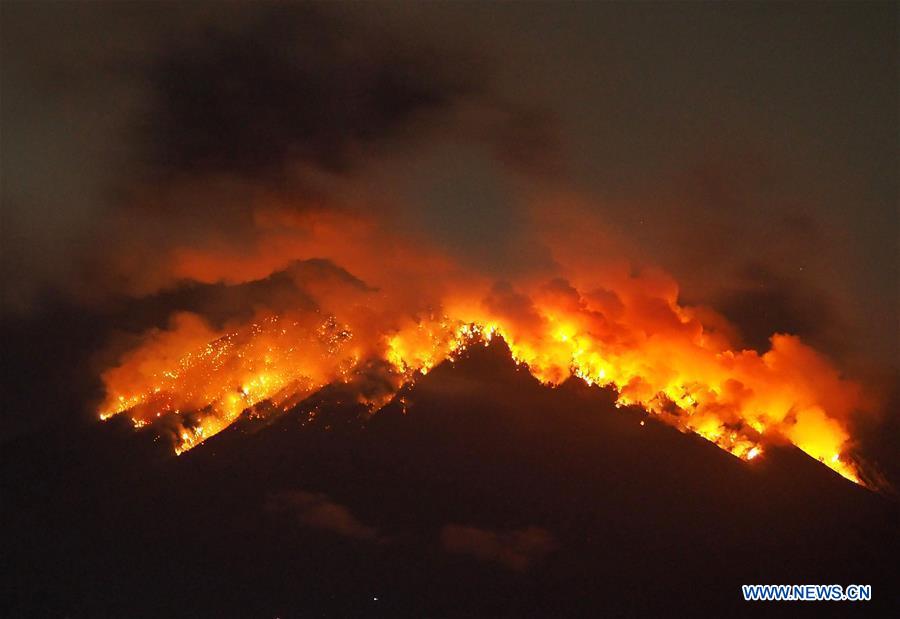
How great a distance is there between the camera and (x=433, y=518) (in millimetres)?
45344

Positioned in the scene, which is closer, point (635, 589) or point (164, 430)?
point (635, 589)

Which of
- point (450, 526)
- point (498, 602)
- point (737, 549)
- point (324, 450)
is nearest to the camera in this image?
point (498, 602)

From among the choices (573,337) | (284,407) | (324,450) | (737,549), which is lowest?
(737,549)

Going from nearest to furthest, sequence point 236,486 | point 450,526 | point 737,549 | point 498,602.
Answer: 1. point 498,602
2. point 737,549
3. point 450,526
4. point 236,486

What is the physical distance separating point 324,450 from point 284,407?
6.56m

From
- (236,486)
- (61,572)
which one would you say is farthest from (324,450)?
(61,572)

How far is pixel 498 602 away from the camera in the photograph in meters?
38.9

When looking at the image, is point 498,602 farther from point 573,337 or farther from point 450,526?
point 573,337

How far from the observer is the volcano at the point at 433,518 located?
39.6 metres

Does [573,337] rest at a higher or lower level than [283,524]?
higher

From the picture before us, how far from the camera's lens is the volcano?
130 ft

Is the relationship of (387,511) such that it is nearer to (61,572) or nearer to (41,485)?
(61,572)

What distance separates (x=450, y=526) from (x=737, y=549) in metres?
13.7

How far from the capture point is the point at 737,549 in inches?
1644
